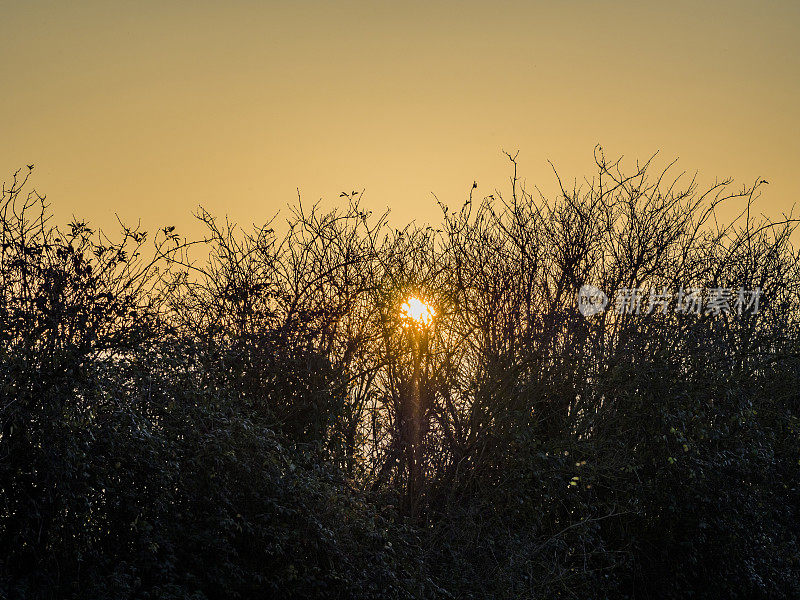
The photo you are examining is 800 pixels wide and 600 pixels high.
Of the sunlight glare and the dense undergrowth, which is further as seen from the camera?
the sunlight glare

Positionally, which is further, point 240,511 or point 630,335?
point 630,335

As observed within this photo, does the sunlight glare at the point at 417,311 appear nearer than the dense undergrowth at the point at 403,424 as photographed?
No

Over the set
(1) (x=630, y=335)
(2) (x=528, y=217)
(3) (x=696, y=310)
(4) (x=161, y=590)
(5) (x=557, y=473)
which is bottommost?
(4) (x=161, y=590)

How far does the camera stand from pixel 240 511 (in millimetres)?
6645

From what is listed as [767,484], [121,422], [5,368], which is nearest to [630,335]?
[767,484]

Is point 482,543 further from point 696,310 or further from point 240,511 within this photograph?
point 696,310

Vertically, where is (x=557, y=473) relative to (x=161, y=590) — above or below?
above

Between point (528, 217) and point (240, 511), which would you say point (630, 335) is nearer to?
point (528, 217)

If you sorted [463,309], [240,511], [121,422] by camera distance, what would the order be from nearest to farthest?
[121,422] < [240,511] < [463,309]

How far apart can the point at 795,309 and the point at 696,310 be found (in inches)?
116

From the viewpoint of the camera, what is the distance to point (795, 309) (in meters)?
13.1

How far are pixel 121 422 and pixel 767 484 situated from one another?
787cm

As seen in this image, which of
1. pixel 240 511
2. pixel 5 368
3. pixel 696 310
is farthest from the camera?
pixel 696 310

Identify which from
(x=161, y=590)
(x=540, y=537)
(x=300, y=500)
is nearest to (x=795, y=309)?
(x=540, y=537)
